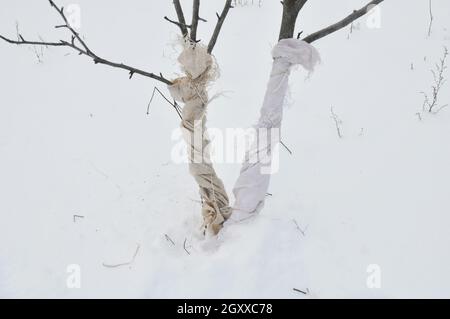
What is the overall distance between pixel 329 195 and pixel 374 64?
1.54 metres

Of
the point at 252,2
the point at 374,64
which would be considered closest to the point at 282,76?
the point at 374,64

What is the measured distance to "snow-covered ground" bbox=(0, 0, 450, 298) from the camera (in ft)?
6.47

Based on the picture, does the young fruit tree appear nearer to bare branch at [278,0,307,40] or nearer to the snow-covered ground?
bare branch at [278,0,307,40]

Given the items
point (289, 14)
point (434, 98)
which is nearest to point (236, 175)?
point (289, 14)

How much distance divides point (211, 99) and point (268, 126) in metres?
0.29

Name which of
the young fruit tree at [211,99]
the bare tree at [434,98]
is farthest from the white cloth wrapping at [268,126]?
the bare tree at [434,98]

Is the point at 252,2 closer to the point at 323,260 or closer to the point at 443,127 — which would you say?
the point at 443,127

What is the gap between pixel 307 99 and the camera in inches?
127

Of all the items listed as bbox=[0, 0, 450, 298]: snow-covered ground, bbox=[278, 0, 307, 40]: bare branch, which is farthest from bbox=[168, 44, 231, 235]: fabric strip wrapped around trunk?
bbox=[278, 0, 307, 40]: bare branch

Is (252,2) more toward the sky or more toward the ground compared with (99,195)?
more toward the sky

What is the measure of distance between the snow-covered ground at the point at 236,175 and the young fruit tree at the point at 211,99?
0.17 m

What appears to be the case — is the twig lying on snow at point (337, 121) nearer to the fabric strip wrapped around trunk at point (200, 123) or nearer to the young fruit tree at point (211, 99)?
the young fruit tree at point (211, 99)

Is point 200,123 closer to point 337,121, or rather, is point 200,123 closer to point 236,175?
point 236,175

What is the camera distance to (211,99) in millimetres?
1914
